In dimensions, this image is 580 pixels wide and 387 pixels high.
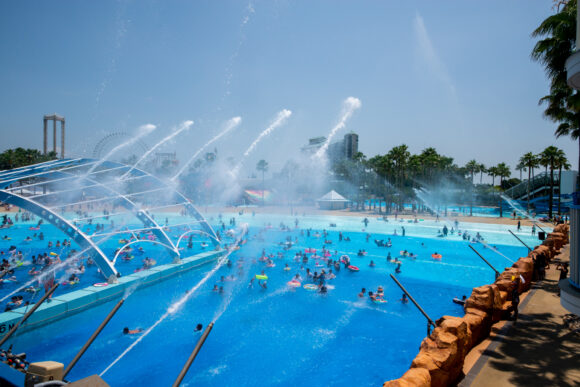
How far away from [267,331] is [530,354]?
38.8 ft

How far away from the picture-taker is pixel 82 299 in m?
18.9

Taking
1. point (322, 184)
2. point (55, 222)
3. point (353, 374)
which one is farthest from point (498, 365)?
point (322, 184)

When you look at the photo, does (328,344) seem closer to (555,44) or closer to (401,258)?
(555,44)

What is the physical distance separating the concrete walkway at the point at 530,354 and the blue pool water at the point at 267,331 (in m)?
5.49

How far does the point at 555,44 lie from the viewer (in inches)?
531

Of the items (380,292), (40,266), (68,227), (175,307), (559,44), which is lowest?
(175,307)

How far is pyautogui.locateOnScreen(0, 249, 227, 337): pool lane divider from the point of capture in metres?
15.9

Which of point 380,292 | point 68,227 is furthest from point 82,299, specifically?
point 380,292

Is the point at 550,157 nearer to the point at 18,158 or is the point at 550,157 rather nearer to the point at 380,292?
the point at 380,292

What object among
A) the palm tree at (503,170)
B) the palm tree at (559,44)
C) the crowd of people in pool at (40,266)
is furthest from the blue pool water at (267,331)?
the palm tree at (503,170)

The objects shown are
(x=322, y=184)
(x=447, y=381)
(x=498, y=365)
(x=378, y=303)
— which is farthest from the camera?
(x=322, y=184)

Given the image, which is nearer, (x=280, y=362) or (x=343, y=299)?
(x=280, y=362)

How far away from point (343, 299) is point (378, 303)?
7.49 feet

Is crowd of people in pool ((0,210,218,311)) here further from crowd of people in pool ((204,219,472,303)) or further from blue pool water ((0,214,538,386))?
crowd of people in pool ((204,219,472,303))
